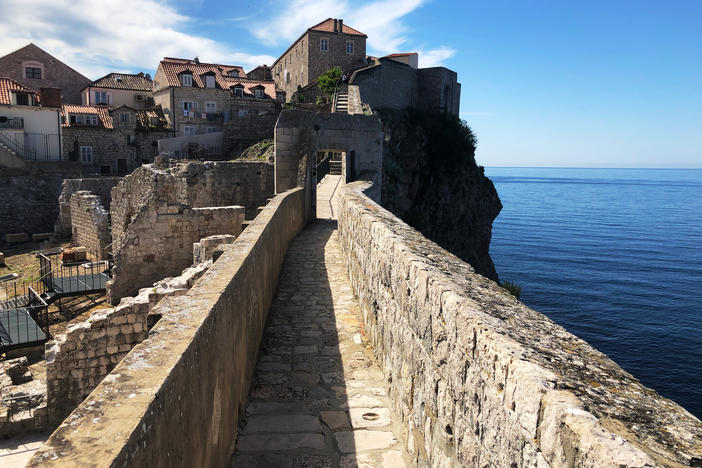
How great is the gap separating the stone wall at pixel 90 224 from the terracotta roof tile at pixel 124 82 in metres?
27.1

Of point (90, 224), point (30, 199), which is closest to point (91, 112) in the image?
point (30, 199)

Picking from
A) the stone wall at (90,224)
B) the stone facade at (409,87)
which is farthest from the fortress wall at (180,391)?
the stone facade at (409,87)

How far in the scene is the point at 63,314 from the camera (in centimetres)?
1438

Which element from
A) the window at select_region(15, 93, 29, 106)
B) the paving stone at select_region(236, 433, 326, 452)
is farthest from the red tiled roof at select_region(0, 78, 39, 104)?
the paving stone at select_region(236, 433, 326, 452)

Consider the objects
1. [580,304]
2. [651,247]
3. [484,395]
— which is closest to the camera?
[484,395]

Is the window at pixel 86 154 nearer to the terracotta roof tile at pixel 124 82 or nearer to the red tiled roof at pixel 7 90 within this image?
the red tiled roof at pixel 7 90

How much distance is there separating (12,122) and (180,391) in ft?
125

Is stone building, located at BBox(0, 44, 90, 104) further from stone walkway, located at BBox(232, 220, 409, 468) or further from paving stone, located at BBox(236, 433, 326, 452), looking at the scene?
paving stone, located at BBox(236, 433, 326, 452)

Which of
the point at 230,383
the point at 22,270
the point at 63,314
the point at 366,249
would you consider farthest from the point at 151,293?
the point at 22,270

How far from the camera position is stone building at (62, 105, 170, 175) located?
38281 millimetres

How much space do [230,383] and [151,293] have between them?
3.83 m

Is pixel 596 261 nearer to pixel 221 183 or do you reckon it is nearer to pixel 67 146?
pixel 221 183

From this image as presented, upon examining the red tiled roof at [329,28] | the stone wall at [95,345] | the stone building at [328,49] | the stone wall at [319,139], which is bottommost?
the stone wall at [95,345]

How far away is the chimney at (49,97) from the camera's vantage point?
3450 cm
